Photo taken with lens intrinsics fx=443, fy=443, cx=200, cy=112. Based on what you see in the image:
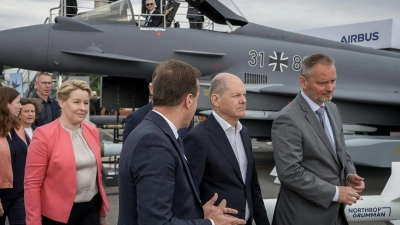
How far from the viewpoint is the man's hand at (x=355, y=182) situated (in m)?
2.93

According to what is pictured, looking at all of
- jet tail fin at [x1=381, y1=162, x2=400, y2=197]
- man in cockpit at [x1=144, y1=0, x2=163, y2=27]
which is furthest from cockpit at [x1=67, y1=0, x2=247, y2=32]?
jet tail fin at [x1=381, y1=162, x2=400, y2=197]

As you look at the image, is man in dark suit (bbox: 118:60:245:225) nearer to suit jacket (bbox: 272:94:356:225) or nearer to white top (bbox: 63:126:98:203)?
suit jacket (bbox: 272:94:356:225)

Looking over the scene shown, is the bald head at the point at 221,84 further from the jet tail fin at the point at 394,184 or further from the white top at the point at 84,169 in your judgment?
the jet tail fin at the point at 394,184

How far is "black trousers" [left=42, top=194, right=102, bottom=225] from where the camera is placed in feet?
9.91

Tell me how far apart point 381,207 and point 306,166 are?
1695 mm

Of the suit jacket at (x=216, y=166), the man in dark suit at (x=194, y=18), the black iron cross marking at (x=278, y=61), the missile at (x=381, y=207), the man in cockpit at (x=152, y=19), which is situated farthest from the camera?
the man in dark suit at (x=194, y=18)

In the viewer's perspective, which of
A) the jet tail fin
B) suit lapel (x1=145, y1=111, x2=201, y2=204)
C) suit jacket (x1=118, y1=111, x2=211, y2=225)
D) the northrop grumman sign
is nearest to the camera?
suit jacket (x1=118, y1=111, x2=211, y2=225)

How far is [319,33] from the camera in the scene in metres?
19.1

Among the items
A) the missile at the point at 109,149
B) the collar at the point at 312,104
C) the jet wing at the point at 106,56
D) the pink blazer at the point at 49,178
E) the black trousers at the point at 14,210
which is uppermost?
the jet wing at the point at 106,56

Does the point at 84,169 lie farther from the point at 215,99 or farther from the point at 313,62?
the point at 313,62

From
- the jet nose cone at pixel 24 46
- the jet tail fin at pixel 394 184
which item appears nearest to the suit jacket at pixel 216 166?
the jet tail fin at pixel 394 184

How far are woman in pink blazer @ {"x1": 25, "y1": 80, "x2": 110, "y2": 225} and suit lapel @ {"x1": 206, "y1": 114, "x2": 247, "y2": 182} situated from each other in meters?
0.87

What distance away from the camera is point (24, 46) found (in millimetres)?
8234

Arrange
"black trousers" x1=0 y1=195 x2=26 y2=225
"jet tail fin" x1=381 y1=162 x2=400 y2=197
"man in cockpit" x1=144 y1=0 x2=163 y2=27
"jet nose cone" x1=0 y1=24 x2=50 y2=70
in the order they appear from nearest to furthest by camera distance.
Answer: "black trousers" x1=0 y1=195 x2=26 y2=225 → "jet tail fin" x1=381 y1=162 x2=400 y2=197 → "jet nose cone" x1=0 y1=24 x2=50 y2=70 → "man in cockpit" x1=144 y1=0 x2=163 y2=27
